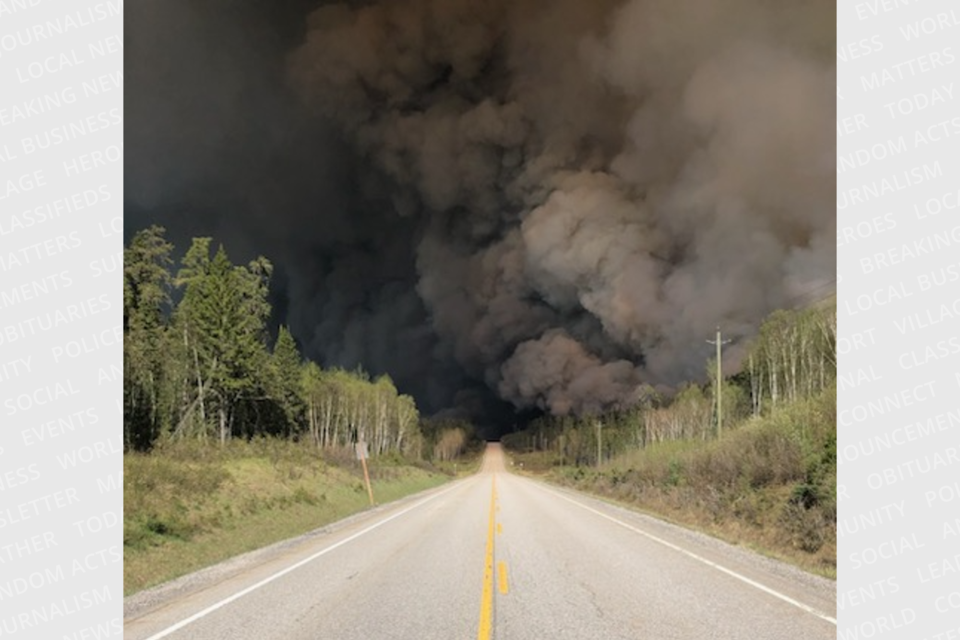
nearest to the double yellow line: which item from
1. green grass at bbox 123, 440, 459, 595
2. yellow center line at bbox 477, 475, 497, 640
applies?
yellow center line at bbox 477, 475, 497, 640

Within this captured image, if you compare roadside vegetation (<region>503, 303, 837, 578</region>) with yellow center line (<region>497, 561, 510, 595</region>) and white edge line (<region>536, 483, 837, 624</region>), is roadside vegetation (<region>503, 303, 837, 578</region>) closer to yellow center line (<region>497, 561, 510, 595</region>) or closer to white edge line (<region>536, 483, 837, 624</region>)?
white edge line (<region>536, 483, 837, 624</region>)

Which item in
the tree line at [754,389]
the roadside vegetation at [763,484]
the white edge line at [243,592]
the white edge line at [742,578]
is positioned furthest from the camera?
the tree line at [754,389]

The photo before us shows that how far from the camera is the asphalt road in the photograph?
6.82 metres

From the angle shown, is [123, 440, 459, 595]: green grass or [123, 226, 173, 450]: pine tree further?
[123, 226, 173, 450]: pine tree

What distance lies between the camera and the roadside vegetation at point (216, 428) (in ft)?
53.7

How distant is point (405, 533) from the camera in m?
16.6

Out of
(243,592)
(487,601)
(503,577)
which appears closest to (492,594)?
(487,601)

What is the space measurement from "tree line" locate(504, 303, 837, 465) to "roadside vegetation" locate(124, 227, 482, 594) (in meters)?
20.7

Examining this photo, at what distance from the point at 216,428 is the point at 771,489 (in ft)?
154

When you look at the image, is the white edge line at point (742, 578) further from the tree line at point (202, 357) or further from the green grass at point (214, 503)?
the tree line at point (202, 357)

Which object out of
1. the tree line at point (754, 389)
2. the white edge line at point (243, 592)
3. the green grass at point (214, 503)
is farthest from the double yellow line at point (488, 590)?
the tree line at point (754, 389)

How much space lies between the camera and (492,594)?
8586 millimetres

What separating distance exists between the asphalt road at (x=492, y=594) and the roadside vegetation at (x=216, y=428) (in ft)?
9.52

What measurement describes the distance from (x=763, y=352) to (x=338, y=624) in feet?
237
